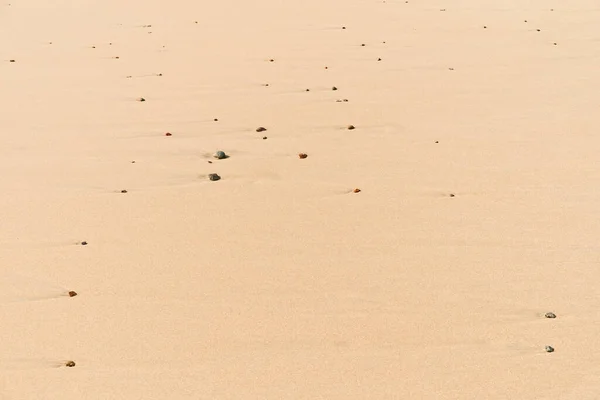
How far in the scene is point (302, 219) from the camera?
15.1 feet

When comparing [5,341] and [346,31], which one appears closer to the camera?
[5,341]

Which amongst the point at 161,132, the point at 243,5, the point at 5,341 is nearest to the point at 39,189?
the point at 161,132

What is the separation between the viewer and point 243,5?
9906 millimetres

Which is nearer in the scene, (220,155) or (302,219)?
(302,219)

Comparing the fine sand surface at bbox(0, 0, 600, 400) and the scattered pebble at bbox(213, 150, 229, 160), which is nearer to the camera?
the fine sand surface at bbox(0, 0, 600, 400)

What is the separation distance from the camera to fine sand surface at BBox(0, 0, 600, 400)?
3354 mm

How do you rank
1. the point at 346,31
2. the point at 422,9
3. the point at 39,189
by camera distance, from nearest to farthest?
1. the point at 39,189
2. the point at 346,31
3. the point at 422,9

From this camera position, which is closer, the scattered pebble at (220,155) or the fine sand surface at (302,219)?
the fine sand surface at (302,219)

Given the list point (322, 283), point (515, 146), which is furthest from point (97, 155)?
point (515, 146)

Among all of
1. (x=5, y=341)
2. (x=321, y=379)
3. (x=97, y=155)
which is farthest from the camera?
(x=97, y=155)

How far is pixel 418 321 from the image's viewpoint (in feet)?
11.9

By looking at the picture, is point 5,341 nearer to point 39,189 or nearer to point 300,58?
point 39,189

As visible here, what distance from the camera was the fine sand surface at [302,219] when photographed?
3.35 m

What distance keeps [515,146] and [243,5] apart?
16.6 ft
